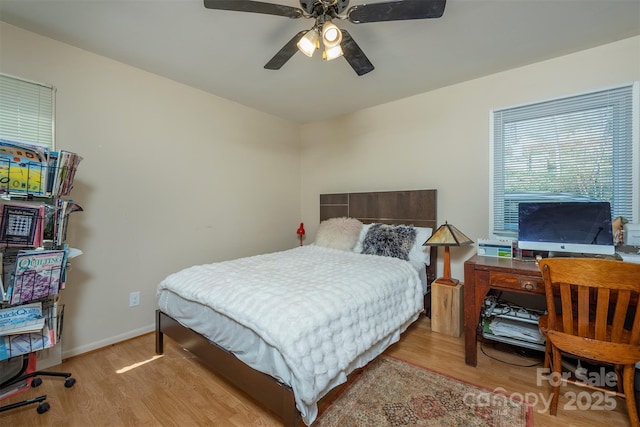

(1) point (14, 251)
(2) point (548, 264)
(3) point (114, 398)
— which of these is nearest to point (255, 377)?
(3) point (114, 398)

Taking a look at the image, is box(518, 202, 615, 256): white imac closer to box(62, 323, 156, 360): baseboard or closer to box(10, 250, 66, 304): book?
box(10, 250, 66, 304): book

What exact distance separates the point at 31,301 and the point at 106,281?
2.11ft

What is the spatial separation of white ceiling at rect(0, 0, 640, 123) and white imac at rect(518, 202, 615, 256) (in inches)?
49.7

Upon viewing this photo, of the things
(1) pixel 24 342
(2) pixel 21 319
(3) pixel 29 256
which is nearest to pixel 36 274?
(3) pixel 29 256

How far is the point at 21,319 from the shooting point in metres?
1.54

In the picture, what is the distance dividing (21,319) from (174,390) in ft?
3.17

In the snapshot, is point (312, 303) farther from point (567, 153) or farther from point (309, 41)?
point (567, 153)

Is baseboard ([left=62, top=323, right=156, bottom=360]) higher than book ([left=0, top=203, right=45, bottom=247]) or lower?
lower

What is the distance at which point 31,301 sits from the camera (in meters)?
1.61

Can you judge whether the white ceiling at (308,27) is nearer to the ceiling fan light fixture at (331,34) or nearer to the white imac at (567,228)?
the ceiling fan light fixture at (331,34)

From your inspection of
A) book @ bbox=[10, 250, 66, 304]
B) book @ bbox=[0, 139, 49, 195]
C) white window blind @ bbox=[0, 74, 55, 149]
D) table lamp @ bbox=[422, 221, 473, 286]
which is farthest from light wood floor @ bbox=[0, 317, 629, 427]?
white window blind @ bbox=[0, 74, 55, 149]

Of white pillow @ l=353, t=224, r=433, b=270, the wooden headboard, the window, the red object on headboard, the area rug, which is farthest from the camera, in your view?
the red object on headboard

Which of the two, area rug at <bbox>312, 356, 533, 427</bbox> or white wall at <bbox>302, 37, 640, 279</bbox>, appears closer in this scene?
area rug at <bbox>312, 356, 533, 427</bbox>

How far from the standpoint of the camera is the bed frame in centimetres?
131
